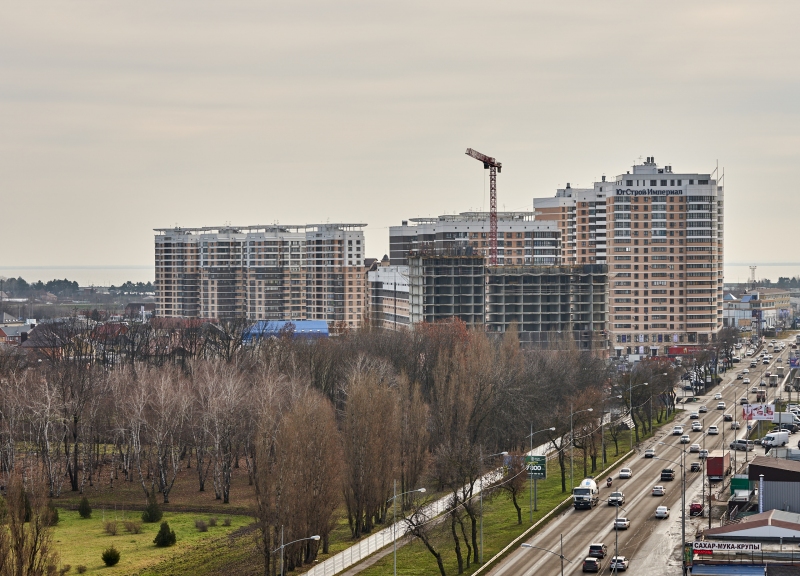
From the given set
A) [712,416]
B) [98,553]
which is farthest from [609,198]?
[98,553]

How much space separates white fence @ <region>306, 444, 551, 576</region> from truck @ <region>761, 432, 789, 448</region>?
2686cm

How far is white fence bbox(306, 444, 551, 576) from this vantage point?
191 ft

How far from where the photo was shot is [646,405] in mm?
103938

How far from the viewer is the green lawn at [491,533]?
59.2 metres

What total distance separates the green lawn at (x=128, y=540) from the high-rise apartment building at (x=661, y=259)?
109343 mm

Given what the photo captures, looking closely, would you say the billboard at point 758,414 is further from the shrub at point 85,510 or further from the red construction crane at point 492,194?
the red construction crane at point 492,194

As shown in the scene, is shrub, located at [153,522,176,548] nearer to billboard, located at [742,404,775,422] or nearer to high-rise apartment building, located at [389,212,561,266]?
billboard, located at [742,404,775,422]

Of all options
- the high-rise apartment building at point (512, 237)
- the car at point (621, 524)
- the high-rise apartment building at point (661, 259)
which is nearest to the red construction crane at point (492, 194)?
the high-rise apartment building at point (512, 237)

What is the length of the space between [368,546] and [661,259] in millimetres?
117385

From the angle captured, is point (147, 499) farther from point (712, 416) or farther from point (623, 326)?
point (623, 326)

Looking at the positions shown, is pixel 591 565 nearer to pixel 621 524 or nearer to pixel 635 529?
pixel 621 524

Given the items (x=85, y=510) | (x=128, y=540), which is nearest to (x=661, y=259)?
(x=85, y=510)

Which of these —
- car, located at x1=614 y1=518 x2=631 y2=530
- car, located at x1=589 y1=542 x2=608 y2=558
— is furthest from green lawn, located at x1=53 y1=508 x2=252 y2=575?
car, located at x1=614 y1=518 x2=631 y2=530

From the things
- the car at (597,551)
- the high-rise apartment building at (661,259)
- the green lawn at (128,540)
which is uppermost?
the high-rise apartment building at (661,259)
